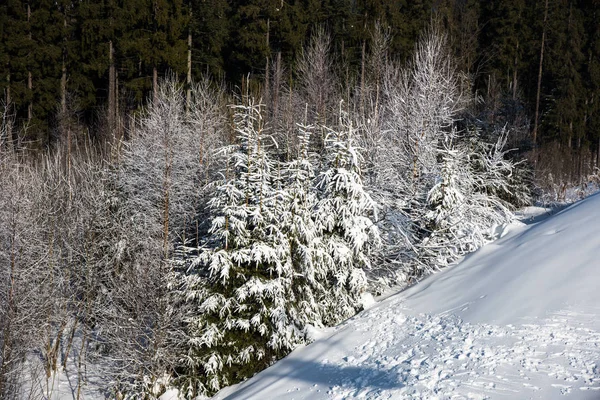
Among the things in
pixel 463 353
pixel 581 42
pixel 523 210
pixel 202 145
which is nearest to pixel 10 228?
pixel 202 145

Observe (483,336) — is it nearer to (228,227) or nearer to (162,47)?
(228,227)

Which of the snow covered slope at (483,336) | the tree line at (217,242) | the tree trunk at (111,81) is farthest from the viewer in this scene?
the tree trunk at (111,81)

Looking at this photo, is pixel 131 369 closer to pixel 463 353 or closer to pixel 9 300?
pixel 9 300

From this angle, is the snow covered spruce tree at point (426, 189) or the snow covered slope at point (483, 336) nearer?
the snow covered slope at point (483, 336)

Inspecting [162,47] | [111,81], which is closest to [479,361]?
[162,47]

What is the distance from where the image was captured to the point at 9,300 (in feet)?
33.9

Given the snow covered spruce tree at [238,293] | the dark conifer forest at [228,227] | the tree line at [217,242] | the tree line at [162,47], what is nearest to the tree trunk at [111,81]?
the tree line at [162,47]

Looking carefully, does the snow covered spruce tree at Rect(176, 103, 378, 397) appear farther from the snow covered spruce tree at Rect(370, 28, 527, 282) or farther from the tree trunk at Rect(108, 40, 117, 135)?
the tree trunk at Rect(108, 40, 117, 135)

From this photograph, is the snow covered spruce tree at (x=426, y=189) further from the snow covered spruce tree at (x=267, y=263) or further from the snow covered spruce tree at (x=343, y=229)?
the snow covered spruce tree at (x=343, y=229)

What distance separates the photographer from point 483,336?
24.9ft

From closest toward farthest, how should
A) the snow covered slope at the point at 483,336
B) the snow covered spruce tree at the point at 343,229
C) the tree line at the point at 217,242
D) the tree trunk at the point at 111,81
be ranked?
the snow covered slope at the point at 483,336
the tree line at the point at 217,242
the snow covered spruce tree at the point at 343,229
the tree trunk at the point at 111,81

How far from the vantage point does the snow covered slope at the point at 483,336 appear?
6453 mm

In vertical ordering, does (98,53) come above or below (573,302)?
above

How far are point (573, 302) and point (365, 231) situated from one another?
18.6 feet
